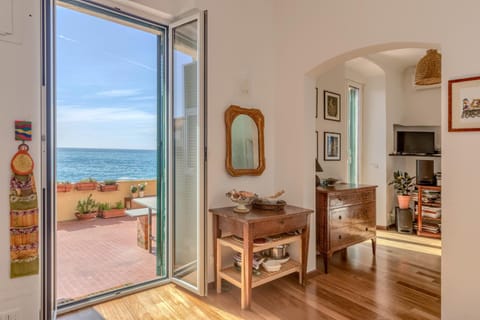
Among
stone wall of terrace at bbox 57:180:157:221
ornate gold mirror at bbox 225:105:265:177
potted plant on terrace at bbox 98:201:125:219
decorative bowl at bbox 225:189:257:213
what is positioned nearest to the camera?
decorative bowl at bbox 225:189:257:213

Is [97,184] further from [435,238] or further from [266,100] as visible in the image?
[435,238]

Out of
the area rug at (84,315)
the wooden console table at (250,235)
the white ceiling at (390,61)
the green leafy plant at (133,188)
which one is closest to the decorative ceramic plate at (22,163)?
the area rug at (84,315)

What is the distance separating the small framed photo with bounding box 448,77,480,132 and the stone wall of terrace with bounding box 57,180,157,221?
12.0 ft

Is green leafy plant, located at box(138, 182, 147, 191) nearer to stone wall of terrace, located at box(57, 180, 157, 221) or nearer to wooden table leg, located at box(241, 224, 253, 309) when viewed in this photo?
stone wall of terrace, located at box(57, 180, 157, 221)

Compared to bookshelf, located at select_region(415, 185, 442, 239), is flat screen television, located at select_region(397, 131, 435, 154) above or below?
above

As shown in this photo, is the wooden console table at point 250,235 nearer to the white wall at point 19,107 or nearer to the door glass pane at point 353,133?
the white wall at point 19,107

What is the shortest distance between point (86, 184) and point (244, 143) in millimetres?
3753

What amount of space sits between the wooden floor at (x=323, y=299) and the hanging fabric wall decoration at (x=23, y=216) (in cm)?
78

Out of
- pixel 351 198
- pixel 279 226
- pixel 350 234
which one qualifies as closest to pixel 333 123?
pixel 351 198

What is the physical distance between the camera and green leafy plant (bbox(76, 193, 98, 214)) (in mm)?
5223

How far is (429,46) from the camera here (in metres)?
2.31

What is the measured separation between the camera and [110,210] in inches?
227

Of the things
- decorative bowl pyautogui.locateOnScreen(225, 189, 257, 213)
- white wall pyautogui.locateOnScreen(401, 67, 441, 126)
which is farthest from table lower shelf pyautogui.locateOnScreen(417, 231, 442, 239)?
decorative bowl pyautogui.locateOnScreen(225, 189, 257, 213)

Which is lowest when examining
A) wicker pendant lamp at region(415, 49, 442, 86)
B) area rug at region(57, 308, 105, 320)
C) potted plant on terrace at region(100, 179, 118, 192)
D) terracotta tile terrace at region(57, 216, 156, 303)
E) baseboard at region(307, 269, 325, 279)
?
baseboard at region(307, 269, 325, 279)
